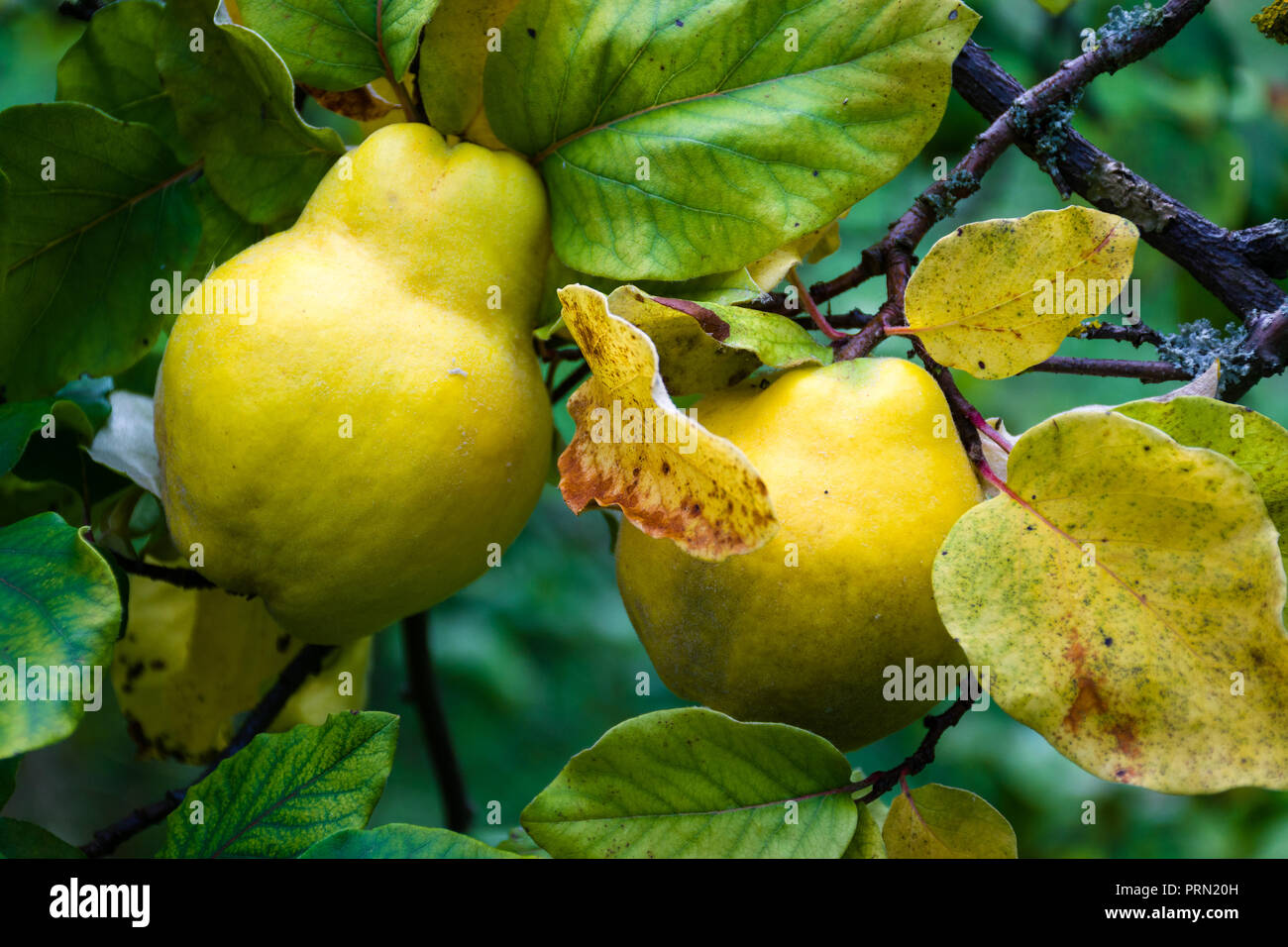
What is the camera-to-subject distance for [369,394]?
54cm

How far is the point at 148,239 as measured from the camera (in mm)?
730

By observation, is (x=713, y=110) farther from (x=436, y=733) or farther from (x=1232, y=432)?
(x=436, y=733)

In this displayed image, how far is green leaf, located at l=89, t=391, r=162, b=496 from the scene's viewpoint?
675 mm

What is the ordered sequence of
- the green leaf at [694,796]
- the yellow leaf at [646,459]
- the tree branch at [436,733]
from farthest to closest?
1. the tree branch at [436,733]
2. the green leaf at [694,796]
3. the yellow leaf at [646,459]

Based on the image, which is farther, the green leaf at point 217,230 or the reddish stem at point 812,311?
the green leaf at point 217,230

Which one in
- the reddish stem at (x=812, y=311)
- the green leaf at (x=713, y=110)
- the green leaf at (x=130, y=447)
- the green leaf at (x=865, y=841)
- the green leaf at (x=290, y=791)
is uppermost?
the green leaf at (x=713, y=110)

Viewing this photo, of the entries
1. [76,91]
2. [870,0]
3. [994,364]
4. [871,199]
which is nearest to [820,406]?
[994,364]

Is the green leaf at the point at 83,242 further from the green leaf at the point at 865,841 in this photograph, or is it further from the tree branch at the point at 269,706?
the green leaf at the point at 865,841

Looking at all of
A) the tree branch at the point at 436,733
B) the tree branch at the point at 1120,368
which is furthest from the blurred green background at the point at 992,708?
the tree branch at the point at 1120,368

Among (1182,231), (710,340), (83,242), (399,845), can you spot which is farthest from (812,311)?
(83,242)

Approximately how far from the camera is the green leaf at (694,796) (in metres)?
0.53

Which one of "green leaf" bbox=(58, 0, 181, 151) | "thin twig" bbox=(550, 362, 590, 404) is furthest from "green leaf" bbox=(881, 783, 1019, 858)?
"green leaf" bbox=(58, 0, 181, 151)

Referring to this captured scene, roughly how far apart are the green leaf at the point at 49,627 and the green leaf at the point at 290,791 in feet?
0.36

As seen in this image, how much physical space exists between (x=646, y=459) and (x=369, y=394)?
0.14m
